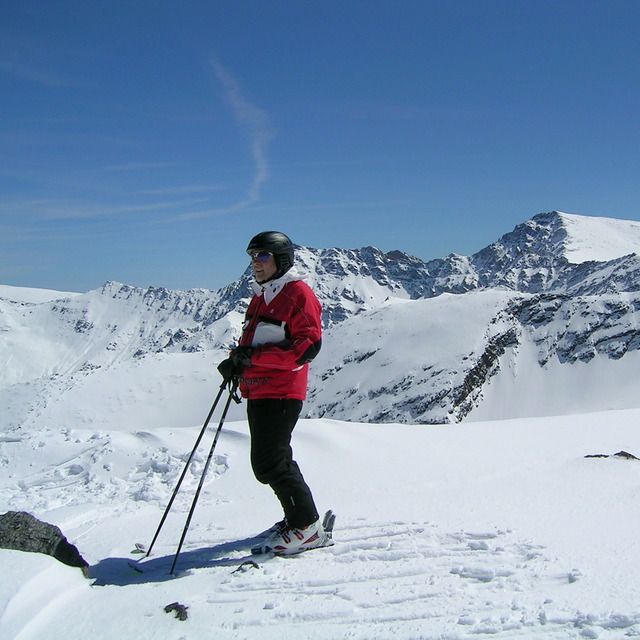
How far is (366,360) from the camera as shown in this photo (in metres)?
104

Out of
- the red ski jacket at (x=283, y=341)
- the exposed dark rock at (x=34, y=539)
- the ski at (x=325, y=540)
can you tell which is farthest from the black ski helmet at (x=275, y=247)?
the exposed dark rock at (x=34, y=539)

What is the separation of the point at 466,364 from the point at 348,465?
301 ft

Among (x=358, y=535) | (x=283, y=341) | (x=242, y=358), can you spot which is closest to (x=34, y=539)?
(x=242, y=358)

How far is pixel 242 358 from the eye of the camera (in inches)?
174

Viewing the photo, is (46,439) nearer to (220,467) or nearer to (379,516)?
(220,467)

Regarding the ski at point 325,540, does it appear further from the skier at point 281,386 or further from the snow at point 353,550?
the snow at point 353,550

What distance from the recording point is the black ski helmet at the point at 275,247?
4.59 meters

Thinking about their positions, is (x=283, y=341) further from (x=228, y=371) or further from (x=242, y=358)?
(x=228, y=371)

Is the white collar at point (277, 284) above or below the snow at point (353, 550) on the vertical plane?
above

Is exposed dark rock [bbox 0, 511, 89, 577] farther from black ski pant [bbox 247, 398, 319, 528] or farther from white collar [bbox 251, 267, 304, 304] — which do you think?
white collar [bbox 251, 267, 304, 304]

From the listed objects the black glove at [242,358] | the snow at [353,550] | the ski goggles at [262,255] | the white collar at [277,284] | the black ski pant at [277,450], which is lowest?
the snow at [353,550]

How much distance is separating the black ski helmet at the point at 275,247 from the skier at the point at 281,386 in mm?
10

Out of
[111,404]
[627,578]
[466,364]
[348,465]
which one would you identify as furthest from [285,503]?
[466,364]

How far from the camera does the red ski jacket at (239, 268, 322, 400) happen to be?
432 cm
